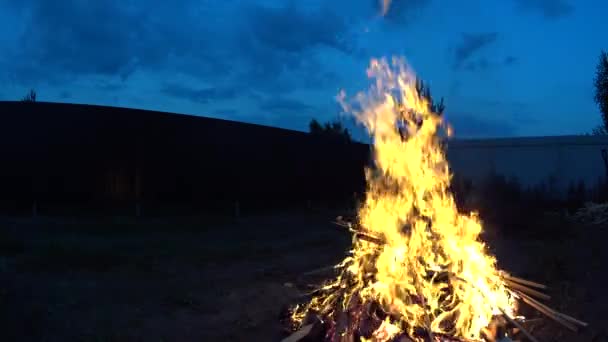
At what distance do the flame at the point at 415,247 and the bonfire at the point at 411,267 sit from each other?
0.01 m

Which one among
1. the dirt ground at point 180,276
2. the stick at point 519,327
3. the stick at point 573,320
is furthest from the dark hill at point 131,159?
the stick at point 573,320

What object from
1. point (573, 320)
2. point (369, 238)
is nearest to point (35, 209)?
point (369, 238)

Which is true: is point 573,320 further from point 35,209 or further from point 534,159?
point 534,159

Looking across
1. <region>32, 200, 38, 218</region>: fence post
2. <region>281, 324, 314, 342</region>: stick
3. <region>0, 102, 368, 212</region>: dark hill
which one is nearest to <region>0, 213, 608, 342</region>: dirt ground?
<region>281, 324, 314, 342</region>: stick

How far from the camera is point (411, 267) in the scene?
4832 mm

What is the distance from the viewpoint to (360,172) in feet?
64.7

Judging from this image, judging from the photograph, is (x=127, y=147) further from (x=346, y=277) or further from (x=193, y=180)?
(x=346, y=277)

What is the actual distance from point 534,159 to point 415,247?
61.2 ft

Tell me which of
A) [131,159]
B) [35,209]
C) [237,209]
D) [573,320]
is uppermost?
[131,159]

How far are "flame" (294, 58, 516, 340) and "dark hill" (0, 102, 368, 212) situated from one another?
338 inches

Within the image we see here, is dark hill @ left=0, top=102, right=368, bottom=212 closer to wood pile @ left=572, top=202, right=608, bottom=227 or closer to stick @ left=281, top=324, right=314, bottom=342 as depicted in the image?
wood pile @ left=572, top=202, right=608, bottom=227

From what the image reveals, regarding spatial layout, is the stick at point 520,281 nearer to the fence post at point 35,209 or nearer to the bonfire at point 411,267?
the bonfire at point 411,267

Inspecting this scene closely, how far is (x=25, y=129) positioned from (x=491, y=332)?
458 inches

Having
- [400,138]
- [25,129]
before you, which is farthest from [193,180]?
[400,138]
